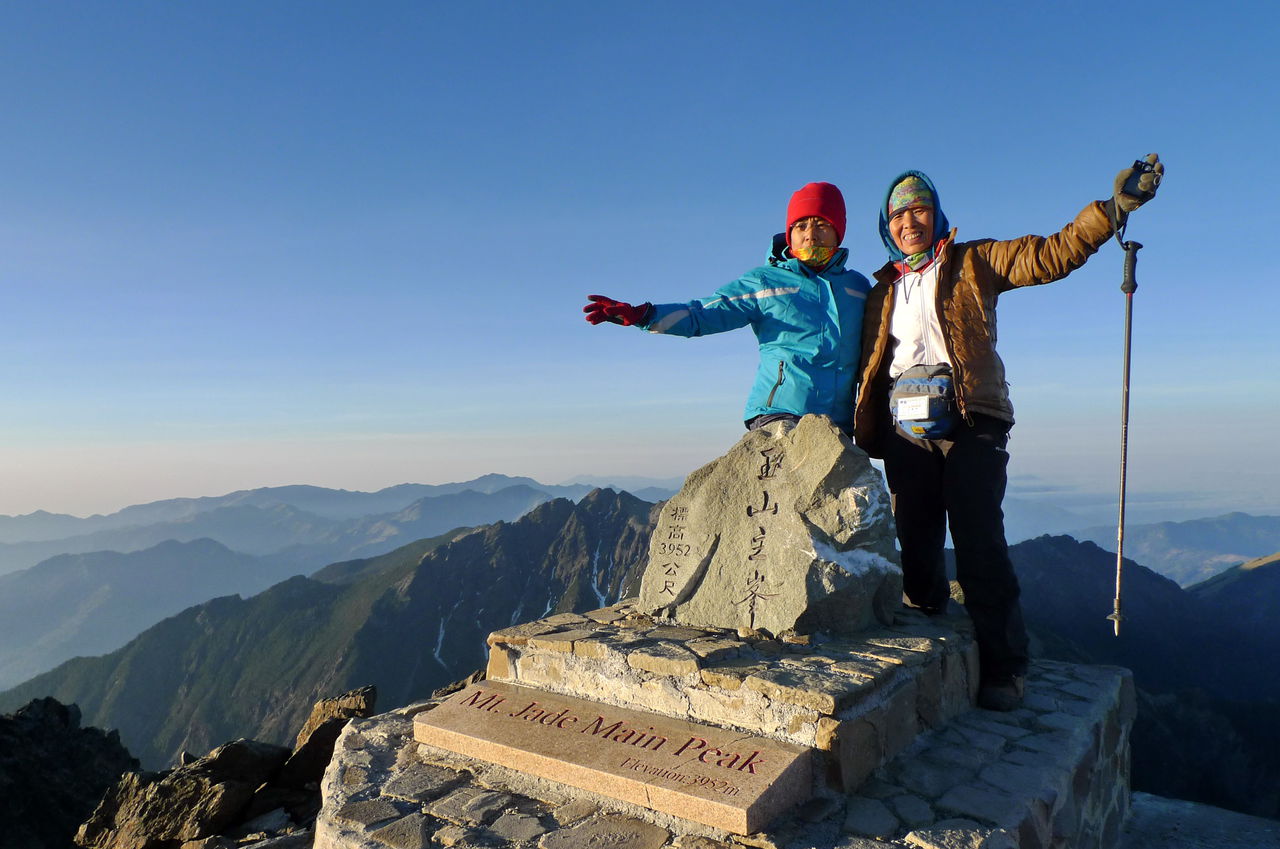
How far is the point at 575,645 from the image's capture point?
5352mm

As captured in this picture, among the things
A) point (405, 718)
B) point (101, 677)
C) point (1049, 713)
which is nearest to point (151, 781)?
point (405, 718)

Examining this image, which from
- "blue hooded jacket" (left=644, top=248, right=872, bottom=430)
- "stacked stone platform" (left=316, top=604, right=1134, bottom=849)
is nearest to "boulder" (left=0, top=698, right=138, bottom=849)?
"stacked stone platform" (left=316, top=604, right=1134, bottom=849)

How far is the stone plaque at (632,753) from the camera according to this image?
12.5ft

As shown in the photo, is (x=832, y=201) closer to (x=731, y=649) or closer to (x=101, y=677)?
(x=731, y=649)

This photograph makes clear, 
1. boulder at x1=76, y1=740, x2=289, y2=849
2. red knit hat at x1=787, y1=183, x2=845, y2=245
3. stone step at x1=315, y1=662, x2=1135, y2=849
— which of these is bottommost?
boulder at x1=76, y1=740, x2=289, y2=849

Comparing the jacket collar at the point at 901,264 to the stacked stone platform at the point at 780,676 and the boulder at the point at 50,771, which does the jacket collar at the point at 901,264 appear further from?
the boulder at the point at 50,771

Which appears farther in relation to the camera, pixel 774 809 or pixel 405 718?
pixel 405 718

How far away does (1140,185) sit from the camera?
175 inches

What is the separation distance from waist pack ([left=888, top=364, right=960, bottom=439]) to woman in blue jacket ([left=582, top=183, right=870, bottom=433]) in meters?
0.62

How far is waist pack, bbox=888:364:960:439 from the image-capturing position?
205 inches

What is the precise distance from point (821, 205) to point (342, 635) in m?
104

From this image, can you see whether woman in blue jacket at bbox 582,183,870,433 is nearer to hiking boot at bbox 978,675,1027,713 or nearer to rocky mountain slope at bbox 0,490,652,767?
hiking boot at bbox 978,675,1027,713

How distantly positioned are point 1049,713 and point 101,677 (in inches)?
4907

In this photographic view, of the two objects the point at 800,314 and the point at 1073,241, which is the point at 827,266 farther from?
the point at 1073,241
